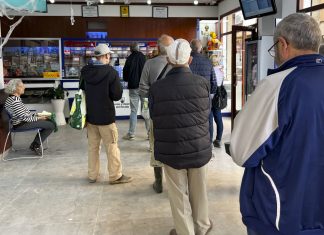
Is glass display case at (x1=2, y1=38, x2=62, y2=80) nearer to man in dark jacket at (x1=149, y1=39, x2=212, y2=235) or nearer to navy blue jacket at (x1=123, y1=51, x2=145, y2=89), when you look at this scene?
navy blue jacket at (x1=123, y1=51, x2=145, y2=89)

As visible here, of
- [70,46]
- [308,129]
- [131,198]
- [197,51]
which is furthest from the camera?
[70,46]

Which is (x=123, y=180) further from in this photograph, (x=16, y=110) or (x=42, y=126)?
(x=16, y=110)

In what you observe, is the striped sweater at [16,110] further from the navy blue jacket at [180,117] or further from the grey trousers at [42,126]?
the navy blue jacket at [180,117]

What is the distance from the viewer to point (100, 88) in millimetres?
3883

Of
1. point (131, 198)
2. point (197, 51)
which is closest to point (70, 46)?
point (197, 51)

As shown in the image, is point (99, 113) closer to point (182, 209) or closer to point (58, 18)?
point (182, 209)

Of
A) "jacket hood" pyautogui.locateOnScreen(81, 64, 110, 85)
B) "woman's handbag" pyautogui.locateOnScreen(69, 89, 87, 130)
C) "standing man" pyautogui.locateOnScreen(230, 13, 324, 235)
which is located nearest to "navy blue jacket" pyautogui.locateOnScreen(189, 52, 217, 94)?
"jacket hood" pyautogui.locateOnScreen(81, 64, 110, 85)

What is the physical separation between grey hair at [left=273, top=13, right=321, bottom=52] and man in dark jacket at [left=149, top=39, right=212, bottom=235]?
3.65 feet

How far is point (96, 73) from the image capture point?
3848 mm

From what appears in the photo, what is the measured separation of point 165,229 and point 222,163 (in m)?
2.04

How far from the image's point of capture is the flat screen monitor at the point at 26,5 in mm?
4270

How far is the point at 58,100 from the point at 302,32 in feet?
23.4

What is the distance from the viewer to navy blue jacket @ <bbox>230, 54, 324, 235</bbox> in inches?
51.9

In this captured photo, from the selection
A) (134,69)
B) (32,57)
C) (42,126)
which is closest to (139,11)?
(32,57)
